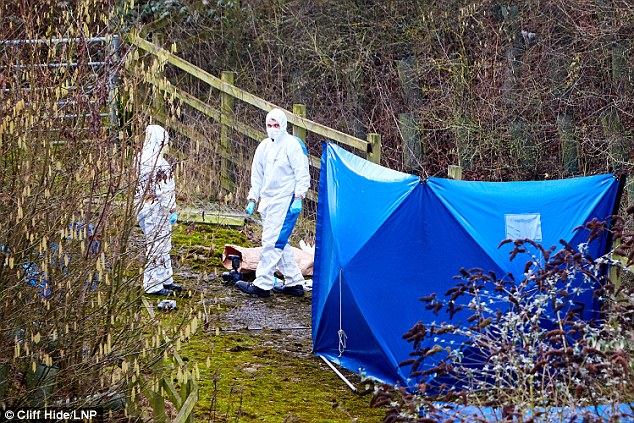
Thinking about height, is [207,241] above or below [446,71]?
below

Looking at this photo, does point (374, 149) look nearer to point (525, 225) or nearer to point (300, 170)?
point (300, 170)

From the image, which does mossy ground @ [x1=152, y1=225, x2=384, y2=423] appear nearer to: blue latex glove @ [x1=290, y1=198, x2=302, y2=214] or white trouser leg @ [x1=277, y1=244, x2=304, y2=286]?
white trouser leg @ [x1=277, y1=244, x2=304, y2=286]

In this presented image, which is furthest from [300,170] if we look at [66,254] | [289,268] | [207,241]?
[66,254]

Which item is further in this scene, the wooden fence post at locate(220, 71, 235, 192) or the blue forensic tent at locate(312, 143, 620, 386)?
the wooden fence post at locate(220, 71, 235, 192)

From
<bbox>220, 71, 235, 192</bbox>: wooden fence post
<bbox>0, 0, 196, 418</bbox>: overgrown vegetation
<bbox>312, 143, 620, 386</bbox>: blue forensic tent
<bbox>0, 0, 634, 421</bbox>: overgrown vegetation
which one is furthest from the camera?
<bbox>220, 71, 235, 192</bbox>: wooden fence post

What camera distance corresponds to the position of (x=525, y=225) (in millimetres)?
7551

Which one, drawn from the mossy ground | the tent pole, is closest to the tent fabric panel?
the tent pole

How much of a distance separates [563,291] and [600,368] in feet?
2.26

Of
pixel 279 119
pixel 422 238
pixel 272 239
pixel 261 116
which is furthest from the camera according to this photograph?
pixel 261 116

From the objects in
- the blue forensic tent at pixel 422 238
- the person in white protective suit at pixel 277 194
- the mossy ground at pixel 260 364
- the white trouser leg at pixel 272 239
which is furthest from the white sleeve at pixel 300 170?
the blue forensic tent at pixel 422 238

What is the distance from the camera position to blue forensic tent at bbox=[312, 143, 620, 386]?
24.3 feet

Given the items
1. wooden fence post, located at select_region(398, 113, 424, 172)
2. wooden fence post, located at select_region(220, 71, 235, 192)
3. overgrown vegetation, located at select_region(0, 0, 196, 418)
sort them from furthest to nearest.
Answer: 1. wooden fence post, located at select_region(398, 113, 424, 172)
2. wooden fence post, located at select_region(220, 71, 235, 192)
3. overgrown vegetation, located at select_region(0, 0, 196, 418)

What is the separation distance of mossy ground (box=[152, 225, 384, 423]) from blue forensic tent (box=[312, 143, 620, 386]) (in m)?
0.34

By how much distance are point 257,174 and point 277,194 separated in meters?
0.35
